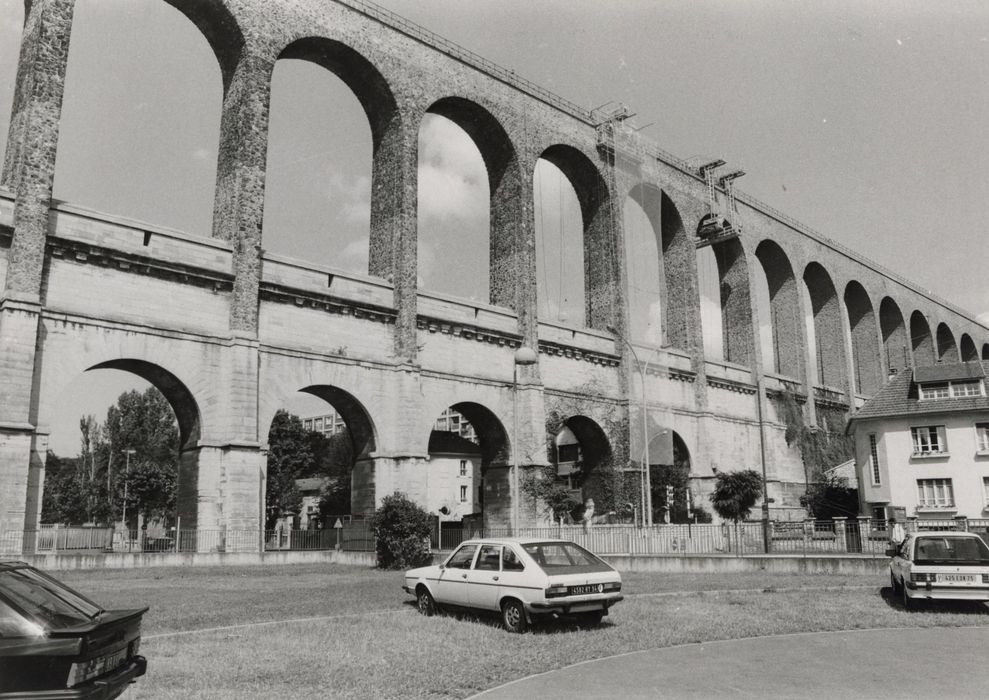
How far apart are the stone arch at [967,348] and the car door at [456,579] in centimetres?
8573

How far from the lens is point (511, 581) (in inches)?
440

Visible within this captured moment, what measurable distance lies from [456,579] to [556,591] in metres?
2.06

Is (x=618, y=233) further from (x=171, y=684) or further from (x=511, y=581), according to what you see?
(x=171, y=684)

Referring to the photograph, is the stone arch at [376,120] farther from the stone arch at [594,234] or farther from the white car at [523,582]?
the white car at [523,582]

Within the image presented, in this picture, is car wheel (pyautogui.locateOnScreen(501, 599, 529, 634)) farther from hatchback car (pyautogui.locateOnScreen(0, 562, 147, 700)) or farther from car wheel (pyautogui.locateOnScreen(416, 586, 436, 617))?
hatchback car (pyautogui.locateOnScreen(0, 562, 147, 700))

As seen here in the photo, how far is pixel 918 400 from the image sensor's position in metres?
38.4

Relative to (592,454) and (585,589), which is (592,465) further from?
(585,589)

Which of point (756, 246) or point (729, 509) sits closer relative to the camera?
point (729, 509)

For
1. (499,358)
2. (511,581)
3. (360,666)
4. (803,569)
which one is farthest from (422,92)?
(360,666)

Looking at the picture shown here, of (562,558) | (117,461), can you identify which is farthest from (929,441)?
(117,461)

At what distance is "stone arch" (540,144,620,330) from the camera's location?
40906mm

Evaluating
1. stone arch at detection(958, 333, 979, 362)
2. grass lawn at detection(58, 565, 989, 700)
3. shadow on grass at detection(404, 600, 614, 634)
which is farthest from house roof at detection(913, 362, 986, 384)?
stone arch at detection(958, 333, 979, 362)

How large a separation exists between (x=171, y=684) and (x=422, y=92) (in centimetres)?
2966

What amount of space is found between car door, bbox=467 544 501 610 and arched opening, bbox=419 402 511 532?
15.7m
